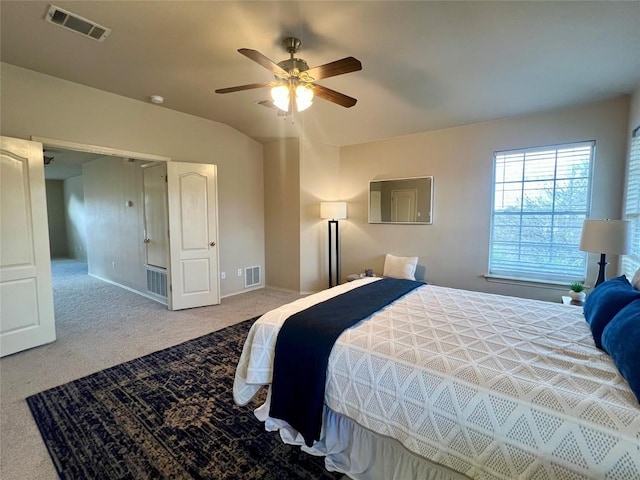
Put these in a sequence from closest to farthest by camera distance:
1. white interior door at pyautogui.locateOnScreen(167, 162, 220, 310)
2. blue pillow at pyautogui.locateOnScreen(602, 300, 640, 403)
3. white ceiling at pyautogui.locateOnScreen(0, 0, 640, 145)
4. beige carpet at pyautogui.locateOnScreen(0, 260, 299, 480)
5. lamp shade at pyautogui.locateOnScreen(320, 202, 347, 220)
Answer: blue pillow at pyautogui.locateOnScreen(602, 300, 640, 403) → beige carpet at pyautogui.locateOnScreen(0, 260, 299, 480) → white ceiling at pyautogui.locateOnScreen(0, 0, 640, 145) → white interior door at pyautogui.locateOnScreen(167, 162, 220, 310) → lamp shade at pyautogui.locateOnScreen(320, 202, 347, 220)

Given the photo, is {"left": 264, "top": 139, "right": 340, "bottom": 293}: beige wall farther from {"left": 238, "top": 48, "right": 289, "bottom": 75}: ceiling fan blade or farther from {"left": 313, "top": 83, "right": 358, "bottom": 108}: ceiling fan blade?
{"left": 238, "top": 48, "right": 289, "bottom": 75}: ceiling fan blade

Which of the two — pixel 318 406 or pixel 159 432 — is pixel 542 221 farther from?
pixel 159 432

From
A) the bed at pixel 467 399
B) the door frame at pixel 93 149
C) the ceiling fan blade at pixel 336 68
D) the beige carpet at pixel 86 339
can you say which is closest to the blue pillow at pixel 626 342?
the bed at pixel 467 399

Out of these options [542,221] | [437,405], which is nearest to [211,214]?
[437,405]

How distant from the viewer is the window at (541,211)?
139 inches

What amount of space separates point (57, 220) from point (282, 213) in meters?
8.70

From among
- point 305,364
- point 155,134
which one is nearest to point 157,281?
point 155,134

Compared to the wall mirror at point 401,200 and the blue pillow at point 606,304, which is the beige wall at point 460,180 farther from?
the blue pillow at point 606,304

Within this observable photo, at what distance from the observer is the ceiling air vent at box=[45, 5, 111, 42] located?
7.88 ft

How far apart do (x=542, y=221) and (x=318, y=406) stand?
12.1 ft

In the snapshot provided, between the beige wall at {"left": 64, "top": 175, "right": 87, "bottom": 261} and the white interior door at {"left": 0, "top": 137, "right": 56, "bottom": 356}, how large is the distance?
20.6ft

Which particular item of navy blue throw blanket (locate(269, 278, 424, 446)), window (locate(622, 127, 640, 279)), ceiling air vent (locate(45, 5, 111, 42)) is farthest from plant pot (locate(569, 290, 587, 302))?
ceiling air vent (locate(45, 5, 111, 42))

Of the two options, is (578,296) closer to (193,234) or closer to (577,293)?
(577,293)

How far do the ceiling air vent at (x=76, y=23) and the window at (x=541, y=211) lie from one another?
455 centimetres
